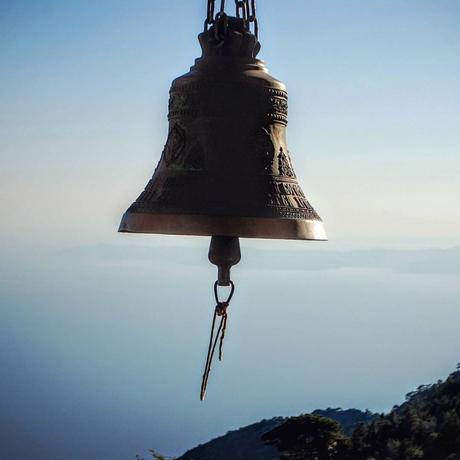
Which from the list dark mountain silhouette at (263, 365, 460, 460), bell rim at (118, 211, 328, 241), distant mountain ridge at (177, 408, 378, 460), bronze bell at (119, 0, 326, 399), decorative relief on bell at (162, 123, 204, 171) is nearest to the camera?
bell rim at (118, 211, 328, 241)

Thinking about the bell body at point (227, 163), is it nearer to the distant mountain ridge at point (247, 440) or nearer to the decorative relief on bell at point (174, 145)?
the decorative relief on bell at point (174, 145)

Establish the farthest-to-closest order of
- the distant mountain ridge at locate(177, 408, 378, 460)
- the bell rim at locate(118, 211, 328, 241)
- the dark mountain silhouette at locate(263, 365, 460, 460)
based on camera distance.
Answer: the distant mountain ridge at locate(177, 408, 378, 460)
the dark mountain silhouette at locate(263, 365, 460, 460)
the bell rim at locate(118, 211, 328, 241)

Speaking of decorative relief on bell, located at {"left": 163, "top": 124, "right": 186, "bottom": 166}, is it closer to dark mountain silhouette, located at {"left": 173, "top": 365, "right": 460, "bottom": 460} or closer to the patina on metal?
the patina on metal

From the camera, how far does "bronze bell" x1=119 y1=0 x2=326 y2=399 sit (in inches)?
112

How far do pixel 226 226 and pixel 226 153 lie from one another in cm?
33

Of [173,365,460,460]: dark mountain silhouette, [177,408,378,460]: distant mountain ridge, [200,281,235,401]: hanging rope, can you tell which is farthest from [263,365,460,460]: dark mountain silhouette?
[200,281,235,401]: hanging rope

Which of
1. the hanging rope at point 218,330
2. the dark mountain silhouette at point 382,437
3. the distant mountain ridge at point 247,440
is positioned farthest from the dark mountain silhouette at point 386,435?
the hanging rope at point 218,330

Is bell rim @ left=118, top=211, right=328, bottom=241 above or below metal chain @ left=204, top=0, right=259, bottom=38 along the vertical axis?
below

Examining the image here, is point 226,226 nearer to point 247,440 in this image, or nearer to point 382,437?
point 382,437

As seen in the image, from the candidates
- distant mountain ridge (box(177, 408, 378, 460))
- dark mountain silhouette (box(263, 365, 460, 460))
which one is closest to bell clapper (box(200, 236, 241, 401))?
dark mountain silhouette (box(263, 365, 460, 460))

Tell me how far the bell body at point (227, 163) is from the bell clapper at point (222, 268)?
0.19 m

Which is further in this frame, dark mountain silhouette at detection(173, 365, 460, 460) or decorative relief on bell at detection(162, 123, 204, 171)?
dark mountain silhouette at detection(173, 365, 460, 460)

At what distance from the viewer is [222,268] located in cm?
296

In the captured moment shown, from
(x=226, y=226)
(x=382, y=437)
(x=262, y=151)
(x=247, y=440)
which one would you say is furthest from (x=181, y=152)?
(x=247, y=440)
